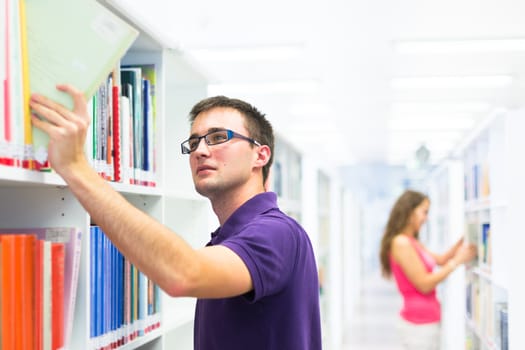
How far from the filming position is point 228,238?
1.65m

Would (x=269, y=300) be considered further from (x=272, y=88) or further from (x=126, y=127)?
(x=272, y=88)

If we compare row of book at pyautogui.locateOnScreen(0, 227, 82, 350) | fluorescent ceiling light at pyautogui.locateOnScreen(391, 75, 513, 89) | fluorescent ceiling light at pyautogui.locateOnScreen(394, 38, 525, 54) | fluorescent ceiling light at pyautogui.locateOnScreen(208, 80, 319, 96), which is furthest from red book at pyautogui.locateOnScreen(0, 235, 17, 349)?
fluorescent ceiling light at pyautogui.locateOnScreen(391, 75, 513, 89)

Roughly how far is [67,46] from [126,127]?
0.55 metres

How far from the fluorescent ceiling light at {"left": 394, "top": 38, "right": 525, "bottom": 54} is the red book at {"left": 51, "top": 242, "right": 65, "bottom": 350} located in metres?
5.26

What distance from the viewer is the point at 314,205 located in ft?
16.3

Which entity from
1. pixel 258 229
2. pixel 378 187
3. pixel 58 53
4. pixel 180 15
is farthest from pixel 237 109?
pixel 378 187

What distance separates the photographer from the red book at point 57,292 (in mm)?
1400

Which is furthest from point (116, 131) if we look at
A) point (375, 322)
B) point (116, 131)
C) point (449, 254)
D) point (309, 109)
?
point (375, 322)

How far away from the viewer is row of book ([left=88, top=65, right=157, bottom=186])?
5.56 ft

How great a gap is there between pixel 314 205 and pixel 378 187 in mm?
14754

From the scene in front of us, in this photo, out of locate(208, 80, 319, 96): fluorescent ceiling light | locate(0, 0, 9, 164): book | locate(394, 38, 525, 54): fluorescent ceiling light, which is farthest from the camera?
locate(208, 80, 319, 96): fluorescent ceiling light

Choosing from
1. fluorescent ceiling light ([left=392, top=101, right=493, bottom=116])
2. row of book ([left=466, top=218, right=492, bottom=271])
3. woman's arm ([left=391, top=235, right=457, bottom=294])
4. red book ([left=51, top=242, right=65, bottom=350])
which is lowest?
woman's arm ([left=391, top=235, right=457, bottom=294])

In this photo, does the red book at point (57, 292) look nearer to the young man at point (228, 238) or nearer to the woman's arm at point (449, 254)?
the young man at point (228, 238)

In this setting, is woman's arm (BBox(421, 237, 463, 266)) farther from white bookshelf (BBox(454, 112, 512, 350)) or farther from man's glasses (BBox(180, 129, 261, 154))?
man's glasses (BBox(180, 129, 261, 154))
